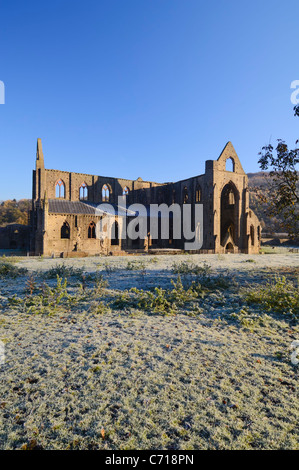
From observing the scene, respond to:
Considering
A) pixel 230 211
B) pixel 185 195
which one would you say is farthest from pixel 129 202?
pixel 230 211

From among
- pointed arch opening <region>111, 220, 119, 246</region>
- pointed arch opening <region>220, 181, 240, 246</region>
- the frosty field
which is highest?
pointed arch opening <region>220, 181, 240, 246</region>

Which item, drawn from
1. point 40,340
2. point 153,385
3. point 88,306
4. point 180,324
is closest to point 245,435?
point 153,385

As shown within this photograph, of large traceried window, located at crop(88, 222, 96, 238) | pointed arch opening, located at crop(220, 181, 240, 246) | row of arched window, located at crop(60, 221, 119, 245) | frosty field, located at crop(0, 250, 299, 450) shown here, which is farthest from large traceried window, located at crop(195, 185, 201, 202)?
frosty field, located at crop(0, 250, 299, 450)

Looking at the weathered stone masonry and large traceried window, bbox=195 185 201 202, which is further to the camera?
large traceried window, bbox=195 185 201 202

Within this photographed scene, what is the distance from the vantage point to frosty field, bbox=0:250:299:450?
2.55 m

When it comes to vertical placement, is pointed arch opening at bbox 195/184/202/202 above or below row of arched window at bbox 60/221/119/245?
above

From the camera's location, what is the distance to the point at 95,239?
28.8 metres

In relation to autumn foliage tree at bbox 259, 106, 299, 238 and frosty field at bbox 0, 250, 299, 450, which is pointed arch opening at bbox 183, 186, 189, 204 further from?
frosty field at bbox 0, 250, 299, 450

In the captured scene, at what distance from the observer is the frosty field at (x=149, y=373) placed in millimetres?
2549

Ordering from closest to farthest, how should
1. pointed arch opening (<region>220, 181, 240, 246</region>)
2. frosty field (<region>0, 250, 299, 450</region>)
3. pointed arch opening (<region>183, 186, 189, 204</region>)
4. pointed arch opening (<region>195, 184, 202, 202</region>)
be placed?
frosty field (<region>0, 250, 299, 450</region>) < pointed arch opening (<region>220, 181, 240, 246</region>) < pointed arch opening (<region>195, 184, 202, 202</region>) < pointed arch opening (<region>183, 186, 189, 204</region>)

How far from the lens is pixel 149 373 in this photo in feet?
11.8

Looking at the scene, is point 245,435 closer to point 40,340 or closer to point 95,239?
point 40,340

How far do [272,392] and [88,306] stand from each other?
4827 mm

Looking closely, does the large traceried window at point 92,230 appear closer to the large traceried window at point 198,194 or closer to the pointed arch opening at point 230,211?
the large traceried window at point 198,194
